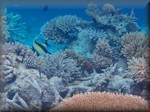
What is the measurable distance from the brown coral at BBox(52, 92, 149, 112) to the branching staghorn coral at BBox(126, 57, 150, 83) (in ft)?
1.30

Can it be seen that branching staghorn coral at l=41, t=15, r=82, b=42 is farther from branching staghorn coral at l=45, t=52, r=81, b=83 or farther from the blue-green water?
branching staghorn coral at l=45, t=52, r=81, b=83

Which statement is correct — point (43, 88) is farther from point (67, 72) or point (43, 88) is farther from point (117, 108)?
point (117, 108)

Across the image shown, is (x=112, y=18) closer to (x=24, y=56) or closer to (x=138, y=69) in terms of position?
(x=138, y=69)

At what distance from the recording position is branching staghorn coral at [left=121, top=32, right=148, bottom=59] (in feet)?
25.5

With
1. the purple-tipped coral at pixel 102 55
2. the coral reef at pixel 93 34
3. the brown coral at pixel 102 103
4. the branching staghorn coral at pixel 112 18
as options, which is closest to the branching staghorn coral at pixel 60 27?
the coral reef at pixel 93 34

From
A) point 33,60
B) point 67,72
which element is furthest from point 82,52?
point 33,60

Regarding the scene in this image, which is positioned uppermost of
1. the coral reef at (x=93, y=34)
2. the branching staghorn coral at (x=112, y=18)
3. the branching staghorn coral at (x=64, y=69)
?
the branching staghorn coral at (x=112, y=18)

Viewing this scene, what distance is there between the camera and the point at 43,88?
775cm

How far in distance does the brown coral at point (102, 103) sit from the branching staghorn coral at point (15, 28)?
155cm

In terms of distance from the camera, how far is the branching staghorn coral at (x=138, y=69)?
25.5 feet

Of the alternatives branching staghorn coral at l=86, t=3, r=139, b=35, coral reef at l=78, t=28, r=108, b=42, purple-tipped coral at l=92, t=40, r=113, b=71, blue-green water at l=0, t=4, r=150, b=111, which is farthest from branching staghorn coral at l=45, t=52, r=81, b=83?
branching staghorn coral at l=86, t=3, r=139, b=35

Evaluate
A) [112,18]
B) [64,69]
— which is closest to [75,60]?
[64,69]

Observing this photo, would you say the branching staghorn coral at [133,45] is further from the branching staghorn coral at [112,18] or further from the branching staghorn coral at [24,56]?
the branching staghorn coral at [24,56]

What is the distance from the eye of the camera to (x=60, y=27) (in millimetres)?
7754
